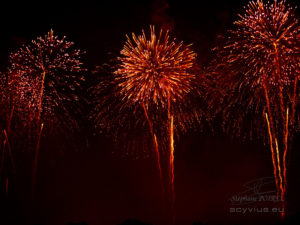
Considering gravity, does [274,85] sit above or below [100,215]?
above

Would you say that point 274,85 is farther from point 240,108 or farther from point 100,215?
point 100,215

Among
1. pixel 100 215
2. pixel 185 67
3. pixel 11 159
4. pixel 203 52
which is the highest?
pixel 203 52

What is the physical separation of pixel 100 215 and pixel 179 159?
661 cm

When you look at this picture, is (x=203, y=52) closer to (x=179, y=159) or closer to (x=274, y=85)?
(x=274, y=85)

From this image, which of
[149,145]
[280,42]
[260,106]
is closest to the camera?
[280,42]

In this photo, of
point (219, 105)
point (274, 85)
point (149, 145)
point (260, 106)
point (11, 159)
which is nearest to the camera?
point (274, 85)

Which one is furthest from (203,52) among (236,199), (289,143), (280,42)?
(236,199)

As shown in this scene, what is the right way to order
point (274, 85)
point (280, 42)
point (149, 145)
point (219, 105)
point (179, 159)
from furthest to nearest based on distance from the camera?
point (179, 159), point (149, 145), point (219, 105), point (274, 85), point (280, 42)

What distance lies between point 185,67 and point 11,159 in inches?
522

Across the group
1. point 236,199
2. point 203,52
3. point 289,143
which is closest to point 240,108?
point 203,52

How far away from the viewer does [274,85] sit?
1504cm

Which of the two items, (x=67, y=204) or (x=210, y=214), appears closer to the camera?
(x=210, y=214)

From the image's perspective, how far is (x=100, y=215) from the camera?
23.1 meters

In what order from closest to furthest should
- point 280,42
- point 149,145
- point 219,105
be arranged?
point 280,42 → point 219,105 → point 149,145
